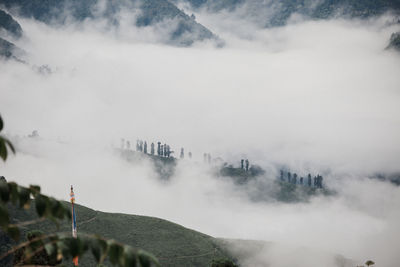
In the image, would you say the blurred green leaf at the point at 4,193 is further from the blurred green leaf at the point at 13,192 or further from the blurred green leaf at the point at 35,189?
the blurred green leaf at the point at 35,189

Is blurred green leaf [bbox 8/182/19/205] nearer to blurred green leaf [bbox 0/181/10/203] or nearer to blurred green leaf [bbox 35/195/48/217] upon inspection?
blurred green leaf [bbox 0/181/10/203]

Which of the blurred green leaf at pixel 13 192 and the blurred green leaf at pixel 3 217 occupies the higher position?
the blurred green leaf at pixel 13 192

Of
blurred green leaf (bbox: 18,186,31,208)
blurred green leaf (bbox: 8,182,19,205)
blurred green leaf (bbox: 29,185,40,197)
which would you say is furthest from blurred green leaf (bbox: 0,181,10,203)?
blurred green leaf (bbox: 29,185,40,197)

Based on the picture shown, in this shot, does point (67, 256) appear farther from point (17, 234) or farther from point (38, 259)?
point (38, 259)

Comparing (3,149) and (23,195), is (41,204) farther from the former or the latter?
(3,149)

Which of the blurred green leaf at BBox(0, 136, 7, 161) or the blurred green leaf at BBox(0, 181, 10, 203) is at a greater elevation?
the blurred green leaf at BBox(0, 136, 7, 161)

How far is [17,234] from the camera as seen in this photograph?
40.3 ft

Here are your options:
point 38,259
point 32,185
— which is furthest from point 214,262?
point 32,185

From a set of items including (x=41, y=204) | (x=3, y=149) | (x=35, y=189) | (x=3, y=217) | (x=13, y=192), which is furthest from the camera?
(x=35, y=189)

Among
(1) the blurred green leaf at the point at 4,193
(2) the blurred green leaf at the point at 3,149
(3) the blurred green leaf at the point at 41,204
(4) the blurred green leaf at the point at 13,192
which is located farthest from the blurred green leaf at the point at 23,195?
(2) the blurred green leaf at the point at 3,149

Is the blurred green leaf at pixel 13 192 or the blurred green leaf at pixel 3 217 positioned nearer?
the blurred green leaf at pixel 3 217

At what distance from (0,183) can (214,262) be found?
10456 centimetres

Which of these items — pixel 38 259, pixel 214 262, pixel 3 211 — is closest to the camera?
pixel 3 211

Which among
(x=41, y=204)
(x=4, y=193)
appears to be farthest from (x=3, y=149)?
(x=41, y=204)
